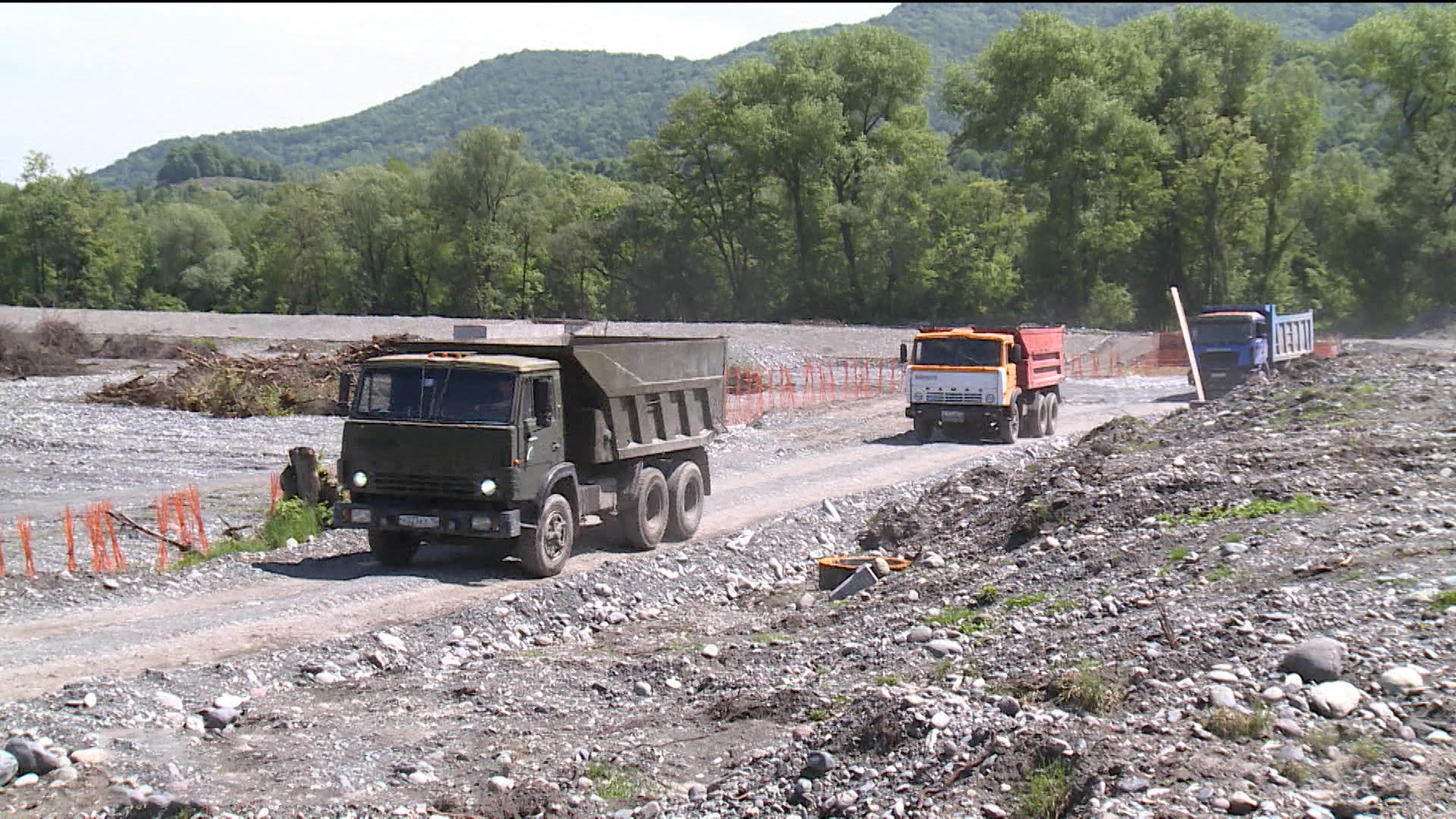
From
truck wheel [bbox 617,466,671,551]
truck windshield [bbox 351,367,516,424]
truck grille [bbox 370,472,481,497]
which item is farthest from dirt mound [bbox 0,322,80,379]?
truck grille [bbox 370,472,481,497]

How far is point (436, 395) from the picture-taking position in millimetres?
13383

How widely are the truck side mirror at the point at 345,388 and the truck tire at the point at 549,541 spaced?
2544 mm

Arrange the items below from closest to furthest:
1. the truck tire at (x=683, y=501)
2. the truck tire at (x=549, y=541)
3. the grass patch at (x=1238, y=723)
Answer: the grass patch at (x=1238, y=723) → the truck tire at (x=549, y=541) → the truck tire at (x=683, y=501)

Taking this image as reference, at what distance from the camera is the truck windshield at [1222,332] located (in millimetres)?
34812

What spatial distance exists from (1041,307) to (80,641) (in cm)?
6185

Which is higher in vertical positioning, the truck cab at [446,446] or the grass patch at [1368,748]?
the truck cab at [446,446]

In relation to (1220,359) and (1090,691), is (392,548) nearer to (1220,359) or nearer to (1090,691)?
(1090,691)

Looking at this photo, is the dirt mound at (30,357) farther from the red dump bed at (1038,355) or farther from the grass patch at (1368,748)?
the grass patch at (1368,748)

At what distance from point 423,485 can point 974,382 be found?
1562 centimetres

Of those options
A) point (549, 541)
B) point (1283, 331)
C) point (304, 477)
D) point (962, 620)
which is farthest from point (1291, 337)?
point (962, 620)

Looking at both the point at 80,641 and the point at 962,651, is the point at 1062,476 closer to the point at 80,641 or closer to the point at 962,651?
the point at 962,651

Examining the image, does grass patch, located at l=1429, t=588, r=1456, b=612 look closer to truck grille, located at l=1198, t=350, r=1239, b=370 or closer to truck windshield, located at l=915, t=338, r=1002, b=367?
truck windshield, located at l=915, t=338, r=1002, b=367

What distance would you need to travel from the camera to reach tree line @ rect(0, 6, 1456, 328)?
6456cm

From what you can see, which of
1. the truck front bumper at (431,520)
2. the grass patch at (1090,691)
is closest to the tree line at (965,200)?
the truck front bumper at (431,520)
